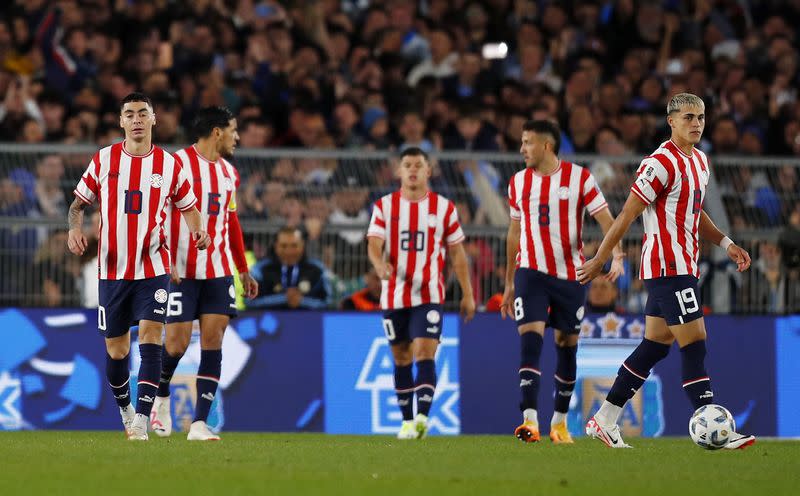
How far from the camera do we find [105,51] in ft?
55.7

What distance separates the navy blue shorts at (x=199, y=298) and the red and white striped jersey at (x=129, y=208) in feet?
2.20

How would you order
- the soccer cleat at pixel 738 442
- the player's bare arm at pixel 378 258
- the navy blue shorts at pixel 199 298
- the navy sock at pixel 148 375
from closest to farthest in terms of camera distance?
the soccer cleat at pixel 738 442, the navy sock at pixel 148 375, the navy blue shorts at pixel 199 298, the player's bare arm at pixel 378 258

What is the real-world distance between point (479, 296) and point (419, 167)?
114 inches

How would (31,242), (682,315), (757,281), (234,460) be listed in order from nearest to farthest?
(234,460)
(682,315)
(31,242)
(757,281)

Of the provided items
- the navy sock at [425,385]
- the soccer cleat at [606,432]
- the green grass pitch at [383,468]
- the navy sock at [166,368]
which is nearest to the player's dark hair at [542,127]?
the navy sock at [425,385]

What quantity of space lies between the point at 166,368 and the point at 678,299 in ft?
12.7

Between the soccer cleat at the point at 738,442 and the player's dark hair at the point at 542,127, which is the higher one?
the player's dark hair at the point at 542,127

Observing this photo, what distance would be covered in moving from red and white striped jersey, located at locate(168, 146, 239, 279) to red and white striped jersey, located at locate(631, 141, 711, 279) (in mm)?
3011

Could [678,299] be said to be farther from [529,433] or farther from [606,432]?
[529,433]

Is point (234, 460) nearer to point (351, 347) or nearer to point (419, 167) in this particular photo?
point (419, 167)

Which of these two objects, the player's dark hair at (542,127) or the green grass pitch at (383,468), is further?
the player's dark hair at (542,127)

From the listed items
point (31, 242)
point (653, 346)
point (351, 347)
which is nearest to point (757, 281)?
point (351, 347)

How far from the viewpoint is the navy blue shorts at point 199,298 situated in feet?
33.9

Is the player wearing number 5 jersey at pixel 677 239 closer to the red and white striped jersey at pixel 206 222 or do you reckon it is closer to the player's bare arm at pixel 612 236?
the player's bare arm at pixel 612 236
